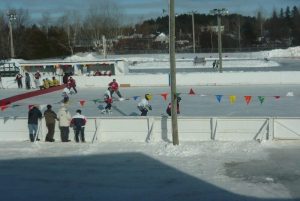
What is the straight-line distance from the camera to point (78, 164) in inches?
548

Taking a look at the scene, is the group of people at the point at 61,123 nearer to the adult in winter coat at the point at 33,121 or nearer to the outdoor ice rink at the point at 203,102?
the adult in winter coat at the point at 33,121

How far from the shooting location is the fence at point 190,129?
51.3 ft

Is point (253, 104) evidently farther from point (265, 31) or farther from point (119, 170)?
point (265, 31)

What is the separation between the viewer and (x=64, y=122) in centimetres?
1653

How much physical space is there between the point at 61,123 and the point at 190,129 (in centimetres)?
411

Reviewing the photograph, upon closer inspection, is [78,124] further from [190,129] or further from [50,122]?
[190,129]

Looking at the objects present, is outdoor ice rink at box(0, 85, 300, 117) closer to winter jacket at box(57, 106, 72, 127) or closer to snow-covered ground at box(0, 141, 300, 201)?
winter jacket at box(57, 106, 72, 127)

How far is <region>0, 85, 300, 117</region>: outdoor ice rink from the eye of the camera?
2228cm

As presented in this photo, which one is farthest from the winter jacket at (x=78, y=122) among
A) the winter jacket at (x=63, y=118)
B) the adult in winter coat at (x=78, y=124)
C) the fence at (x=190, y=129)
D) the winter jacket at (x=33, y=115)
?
the winter jacket at (x=33, y=115)

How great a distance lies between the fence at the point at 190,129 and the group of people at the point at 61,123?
246 mm

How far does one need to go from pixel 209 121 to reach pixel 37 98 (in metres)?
17.3

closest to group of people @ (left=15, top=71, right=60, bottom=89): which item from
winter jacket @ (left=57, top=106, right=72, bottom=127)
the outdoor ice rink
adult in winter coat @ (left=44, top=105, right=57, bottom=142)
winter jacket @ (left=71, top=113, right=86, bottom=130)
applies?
the outdoor ice rink

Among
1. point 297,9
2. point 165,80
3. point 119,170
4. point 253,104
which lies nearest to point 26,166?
point 119,170

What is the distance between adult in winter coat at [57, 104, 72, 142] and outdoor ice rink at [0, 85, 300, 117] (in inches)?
230
